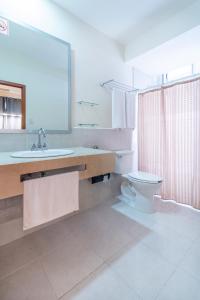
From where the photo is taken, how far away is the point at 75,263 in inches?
47.3

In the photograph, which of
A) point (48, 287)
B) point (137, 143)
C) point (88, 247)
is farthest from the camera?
point (137, 143)

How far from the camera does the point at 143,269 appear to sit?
1141 mm

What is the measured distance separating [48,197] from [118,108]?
148cm

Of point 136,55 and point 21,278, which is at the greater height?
point 136,55

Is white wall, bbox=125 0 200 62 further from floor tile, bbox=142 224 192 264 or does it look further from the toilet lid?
floor tile, bbox=142 224 192 264

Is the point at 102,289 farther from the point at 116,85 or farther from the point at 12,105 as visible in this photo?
the point at 116,85

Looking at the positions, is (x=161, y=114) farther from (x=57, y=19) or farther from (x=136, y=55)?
(x=57, y=19)

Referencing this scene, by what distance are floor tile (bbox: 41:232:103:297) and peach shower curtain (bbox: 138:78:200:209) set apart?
1451 millimetres

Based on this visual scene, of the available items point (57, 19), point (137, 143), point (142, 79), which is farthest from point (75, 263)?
point (142, 79)

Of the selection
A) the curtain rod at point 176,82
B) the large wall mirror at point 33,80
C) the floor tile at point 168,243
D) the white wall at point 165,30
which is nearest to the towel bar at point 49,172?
the large wall mirror at point 33,80

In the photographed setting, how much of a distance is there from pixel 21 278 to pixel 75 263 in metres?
0.37

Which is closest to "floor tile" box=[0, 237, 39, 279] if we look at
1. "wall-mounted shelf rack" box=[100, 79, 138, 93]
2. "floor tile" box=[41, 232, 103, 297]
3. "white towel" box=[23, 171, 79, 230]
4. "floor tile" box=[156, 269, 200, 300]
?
"floor tile" box=[41, 232, 103, 297]

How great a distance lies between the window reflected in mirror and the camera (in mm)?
1386

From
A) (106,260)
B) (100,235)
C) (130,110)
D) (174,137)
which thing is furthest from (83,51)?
(106,260)
